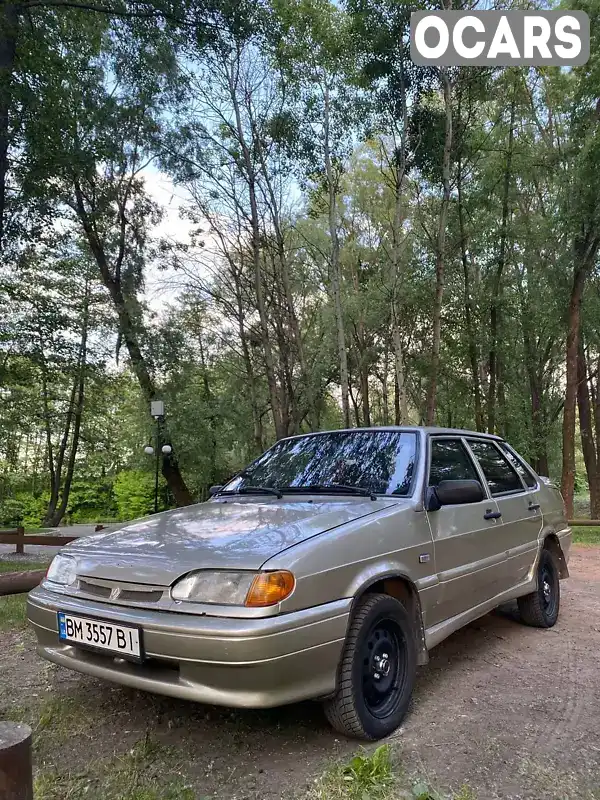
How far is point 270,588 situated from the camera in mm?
2133

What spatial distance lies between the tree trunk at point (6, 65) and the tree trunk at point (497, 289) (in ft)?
36.4

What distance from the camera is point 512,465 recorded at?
4402 mm

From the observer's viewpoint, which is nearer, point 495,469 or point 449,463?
point 449,463

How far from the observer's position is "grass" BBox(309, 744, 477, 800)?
2023 mm

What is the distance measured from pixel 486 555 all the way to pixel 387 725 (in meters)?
1.36

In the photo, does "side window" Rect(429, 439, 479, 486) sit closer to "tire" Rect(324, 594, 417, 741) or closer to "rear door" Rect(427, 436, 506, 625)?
"rear door" Rect(427, 436, 506, 625)

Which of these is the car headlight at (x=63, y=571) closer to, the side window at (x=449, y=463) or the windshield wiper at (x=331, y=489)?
the windshield wiper at (x=331, y=489)

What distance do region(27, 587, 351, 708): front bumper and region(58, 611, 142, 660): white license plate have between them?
0.04m

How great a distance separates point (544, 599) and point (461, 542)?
163cm

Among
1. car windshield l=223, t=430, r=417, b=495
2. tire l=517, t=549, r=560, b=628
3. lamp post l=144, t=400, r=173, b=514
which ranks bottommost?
tire l=517, t=549, r=560, b=628

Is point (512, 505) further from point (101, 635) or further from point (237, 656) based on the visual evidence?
point (101, 635)
